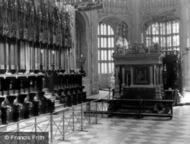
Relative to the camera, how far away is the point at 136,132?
28.5 ft

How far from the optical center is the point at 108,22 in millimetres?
31766

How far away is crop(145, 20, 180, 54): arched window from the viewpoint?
106 feet

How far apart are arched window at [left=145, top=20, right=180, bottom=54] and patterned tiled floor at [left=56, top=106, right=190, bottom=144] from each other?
22434 millimetres

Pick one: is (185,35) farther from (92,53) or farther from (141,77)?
(141,77)

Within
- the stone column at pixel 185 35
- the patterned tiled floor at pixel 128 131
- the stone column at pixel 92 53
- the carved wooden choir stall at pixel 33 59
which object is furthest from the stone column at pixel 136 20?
the patterned tiled floor at pixel 128 131

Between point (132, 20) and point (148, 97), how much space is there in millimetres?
17723

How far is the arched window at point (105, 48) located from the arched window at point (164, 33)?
4.45 metres

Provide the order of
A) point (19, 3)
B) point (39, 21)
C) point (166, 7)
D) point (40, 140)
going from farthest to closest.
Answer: point (166, 7) → point (39, 21) → point (19, 3) → point (40, 140)

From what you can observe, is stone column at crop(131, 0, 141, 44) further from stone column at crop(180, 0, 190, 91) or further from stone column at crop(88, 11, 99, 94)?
stone column at crop(88, 11, 99, 94)

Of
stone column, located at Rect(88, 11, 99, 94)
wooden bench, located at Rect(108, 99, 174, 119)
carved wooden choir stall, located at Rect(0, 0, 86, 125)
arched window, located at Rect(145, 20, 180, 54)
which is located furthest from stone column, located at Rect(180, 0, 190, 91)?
wooden bench, located at Rect(108, 99, 174, 119)

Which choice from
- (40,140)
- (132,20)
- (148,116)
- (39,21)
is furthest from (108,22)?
(40,140)

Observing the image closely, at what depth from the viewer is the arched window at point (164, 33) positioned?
32.4 metres

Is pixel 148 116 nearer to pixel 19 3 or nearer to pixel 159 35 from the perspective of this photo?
pixel 19 3

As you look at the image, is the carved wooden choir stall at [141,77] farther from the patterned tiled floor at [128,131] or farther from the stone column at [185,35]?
the stone column at [185,35]
